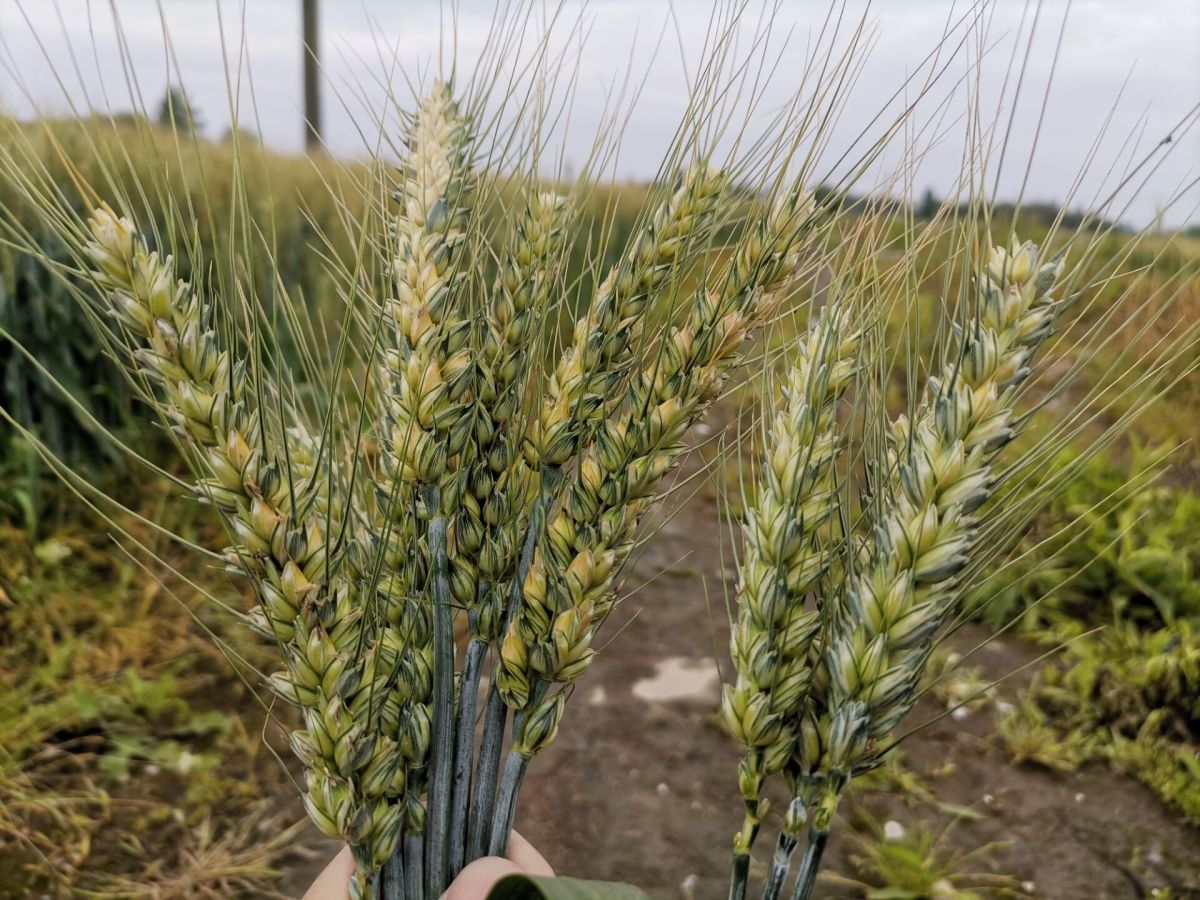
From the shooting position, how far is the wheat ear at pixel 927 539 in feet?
1.82

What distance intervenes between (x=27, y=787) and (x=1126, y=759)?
9.89 feet

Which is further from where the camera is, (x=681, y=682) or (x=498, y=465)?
(x=681, y=682)

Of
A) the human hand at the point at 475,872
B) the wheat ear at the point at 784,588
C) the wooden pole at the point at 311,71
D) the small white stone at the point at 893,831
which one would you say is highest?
the wooden pole at the point at 311,71

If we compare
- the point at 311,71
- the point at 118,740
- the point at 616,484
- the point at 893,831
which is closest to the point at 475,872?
the point at 616,484

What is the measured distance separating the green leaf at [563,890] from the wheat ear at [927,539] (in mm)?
115

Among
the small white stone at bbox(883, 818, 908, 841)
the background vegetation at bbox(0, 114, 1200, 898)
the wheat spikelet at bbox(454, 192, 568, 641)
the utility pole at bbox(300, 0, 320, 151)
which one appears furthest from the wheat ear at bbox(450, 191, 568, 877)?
the utility pole at bbox(300, 0, 320, 151)

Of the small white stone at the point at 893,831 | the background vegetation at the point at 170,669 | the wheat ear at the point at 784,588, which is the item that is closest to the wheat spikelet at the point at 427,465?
the wheat ear at the point at 784,588

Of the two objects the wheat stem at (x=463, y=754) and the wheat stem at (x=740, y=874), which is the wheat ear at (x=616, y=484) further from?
the wheat stem at (x=740, y=874)

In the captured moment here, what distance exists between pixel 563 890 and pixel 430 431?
31cm

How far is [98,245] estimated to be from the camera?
60 centimetres

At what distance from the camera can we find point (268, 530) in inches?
23.1

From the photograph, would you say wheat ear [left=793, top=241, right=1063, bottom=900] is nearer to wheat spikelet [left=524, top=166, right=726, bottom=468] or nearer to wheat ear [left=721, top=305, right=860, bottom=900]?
wheat ear [left=721, top=305, right=860, bottom=900]

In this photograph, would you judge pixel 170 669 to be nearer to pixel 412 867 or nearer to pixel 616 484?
pixel 412 867

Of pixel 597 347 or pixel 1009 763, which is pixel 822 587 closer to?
pixel 597 347
